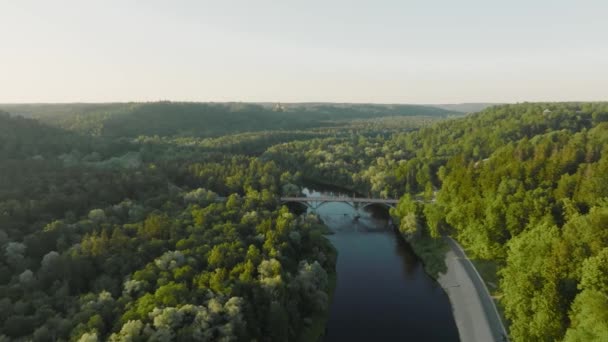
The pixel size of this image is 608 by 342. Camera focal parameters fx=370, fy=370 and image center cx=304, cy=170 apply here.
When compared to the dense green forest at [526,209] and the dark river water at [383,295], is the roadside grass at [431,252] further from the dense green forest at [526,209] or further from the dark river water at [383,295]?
the dark river water at [383,295]

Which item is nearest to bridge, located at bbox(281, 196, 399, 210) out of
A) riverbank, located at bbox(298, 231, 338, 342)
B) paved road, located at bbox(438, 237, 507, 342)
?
paved road, located at bbox(438, 237, 507, 342)

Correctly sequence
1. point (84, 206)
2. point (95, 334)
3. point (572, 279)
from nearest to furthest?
point (95, 334) → point (572, 279) → point (84, 206)

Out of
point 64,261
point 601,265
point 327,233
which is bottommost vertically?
point 327,233

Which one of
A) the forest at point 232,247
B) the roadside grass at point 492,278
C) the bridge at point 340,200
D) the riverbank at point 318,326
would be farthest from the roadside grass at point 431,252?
the bridge at point 340,200

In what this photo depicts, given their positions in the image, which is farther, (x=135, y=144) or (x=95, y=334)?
(x=135, y=144)

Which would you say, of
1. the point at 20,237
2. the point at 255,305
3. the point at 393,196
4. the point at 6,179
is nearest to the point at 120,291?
the point at 255,305

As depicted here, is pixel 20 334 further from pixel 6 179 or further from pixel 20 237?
pixel 6 179

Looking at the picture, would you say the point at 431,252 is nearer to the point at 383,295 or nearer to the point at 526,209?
the point at 383,295
